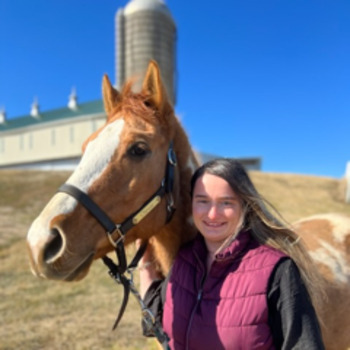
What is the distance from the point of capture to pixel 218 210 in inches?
67.1

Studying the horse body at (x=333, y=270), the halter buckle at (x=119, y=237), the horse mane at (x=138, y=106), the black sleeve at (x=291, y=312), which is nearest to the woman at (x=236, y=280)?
the black sleeve at (x=291, y=312)

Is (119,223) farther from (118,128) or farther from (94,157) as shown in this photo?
(118,128)

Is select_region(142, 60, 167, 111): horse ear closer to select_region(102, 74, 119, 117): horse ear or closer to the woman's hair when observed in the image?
select_region(102, 74, 119, 117): horse ear

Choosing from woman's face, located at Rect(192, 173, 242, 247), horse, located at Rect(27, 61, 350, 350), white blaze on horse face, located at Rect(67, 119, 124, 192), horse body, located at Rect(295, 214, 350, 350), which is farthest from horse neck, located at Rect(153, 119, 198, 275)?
horse body, located at Rect(295, 214, 350, 350)

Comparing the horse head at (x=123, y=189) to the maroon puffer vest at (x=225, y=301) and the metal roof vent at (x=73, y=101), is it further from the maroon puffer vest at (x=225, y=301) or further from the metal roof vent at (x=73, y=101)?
the metal roof vent at (x=73, y=101)

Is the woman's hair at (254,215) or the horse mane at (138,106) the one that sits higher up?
the horse mane at (138,106)

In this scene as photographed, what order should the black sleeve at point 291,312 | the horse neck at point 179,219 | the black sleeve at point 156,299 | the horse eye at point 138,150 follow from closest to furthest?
the black sleeve at point 291,312, the horse eye at point 138,150, the black sleeve at point 156,299, the horse neck at point 179,219

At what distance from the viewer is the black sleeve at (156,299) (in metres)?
1.92

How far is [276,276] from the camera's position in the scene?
4.82 ft

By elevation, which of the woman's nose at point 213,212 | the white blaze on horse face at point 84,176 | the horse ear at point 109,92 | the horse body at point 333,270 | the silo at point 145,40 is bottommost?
the horse body at point 333,270

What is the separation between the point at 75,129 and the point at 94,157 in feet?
123

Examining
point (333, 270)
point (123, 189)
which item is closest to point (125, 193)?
point (123, 189)

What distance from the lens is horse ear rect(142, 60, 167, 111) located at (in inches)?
77.7

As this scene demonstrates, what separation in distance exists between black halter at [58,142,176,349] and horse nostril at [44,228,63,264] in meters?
0.19
